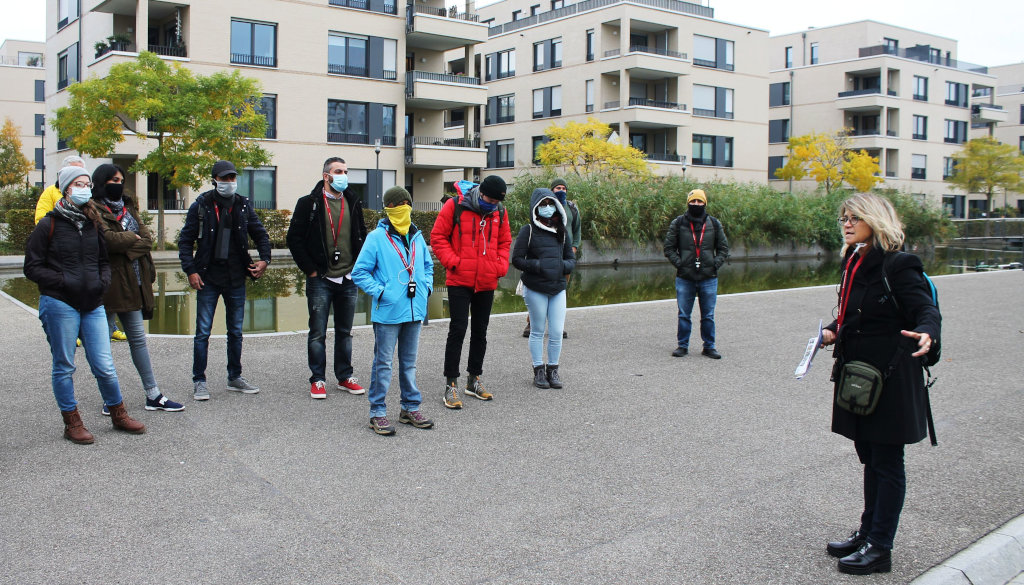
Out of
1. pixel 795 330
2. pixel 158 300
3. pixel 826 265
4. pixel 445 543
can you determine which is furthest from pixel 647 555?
pixel 826 265

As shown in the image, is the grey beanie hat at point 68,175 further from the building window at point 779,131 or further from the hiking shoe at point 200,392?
the building window at point 779,131

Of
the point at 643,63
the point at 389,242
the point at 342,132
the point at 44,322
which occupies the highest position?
the point at 643,63

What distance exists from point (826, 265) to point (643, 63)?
72.2ft

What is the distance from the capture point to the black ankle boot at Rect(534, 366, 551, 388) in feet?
27.2

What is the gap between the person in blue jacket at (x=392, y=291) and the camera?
6.51 metres

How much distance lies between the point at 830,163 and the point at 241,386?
54909 mm

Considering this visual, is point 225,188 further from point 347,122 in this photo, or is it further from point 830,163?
point 830,163

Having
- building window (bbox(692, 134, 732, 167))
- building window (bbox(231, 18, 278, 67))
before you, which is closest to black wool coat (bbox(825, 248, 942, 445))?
building window (bbox(231, 18, 278, 67))

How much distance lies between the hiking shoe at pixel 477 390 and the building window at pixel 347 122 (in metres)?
33.0

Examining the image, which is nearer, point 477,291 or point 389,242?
point 389,242

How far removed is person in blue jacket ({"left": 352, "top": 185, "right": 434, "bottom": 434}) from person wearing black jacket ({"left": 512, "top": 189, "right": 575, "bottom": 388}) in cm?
182

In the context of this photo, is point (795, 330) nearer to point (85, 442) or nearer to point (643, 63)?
point (85, 442)

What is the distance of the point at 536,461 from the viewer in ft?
19.3

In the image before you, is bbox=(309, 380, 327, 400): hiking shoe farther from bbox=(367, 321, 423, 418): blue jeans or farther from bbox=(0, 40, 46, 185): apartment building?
bbox=(0, 40, 46, 185): apartment building
